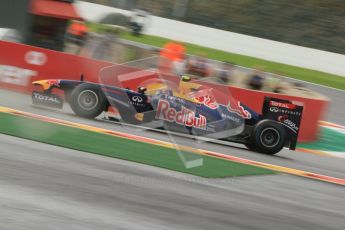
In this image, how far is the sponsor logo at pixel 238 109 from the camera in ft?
32.8

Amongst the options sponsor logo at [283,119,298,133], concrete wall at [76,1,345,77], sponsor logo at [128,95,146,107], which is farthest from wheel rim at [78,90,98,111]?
concrete wall at [76,1,345,77]

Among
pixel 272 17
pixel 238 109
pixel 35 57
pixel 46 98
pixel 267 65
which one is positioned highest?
pixel 272 17

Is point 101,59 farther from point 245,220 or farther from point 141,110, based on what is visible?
point 245,220

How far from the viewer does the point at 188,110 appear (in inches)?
385

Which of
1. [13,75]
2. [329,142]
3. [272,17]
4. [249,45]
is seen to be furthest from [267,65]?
[13,75]

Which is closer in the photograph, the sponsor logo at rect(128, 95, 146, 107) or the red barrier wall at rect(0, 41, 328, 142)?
the sponsor logo at rect(128, 95, 146, 107)

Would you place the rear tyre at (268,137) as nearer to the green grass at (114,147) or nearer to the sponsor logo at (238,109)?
the sponsor logo at (238,109)

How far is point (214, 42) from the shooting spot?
22172 mm

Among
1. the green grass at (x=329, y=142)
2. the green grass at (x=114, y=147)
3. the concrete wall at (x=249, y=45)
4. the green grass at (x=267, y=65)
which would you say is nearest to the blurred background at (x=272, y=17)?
the concrete wall at (x=249, y=45)

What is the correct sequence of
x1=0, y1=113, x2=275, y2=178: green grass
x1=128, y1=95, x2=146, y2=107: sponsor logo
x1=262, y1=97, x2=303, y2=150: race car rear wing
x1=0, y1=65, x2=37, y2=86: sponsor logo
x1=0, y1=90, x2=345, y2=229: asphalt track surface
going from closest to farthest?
1. x1=0, y1=90, x2=345, y2=229: asphalt track surface
2. x1=0, y1=113, x2=275, y2=178: green grass
3. x1=128, y1=95, x2=146, y2=107: sponsor logo
4. x1=262, y1=97, x2=303, y2=150: race car rear wing
5. x1=0, y1=65, x2=37, y2=86: sponsor logo

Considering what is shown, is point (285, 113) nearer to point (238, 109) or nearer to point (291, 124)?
point (291, 124)

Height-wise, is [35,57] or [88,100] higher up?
[35,57]

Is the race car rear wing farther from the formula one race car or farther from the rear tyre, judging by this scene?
the rear tyre

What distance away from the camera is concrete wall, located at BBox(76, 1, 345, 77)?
20547mm
